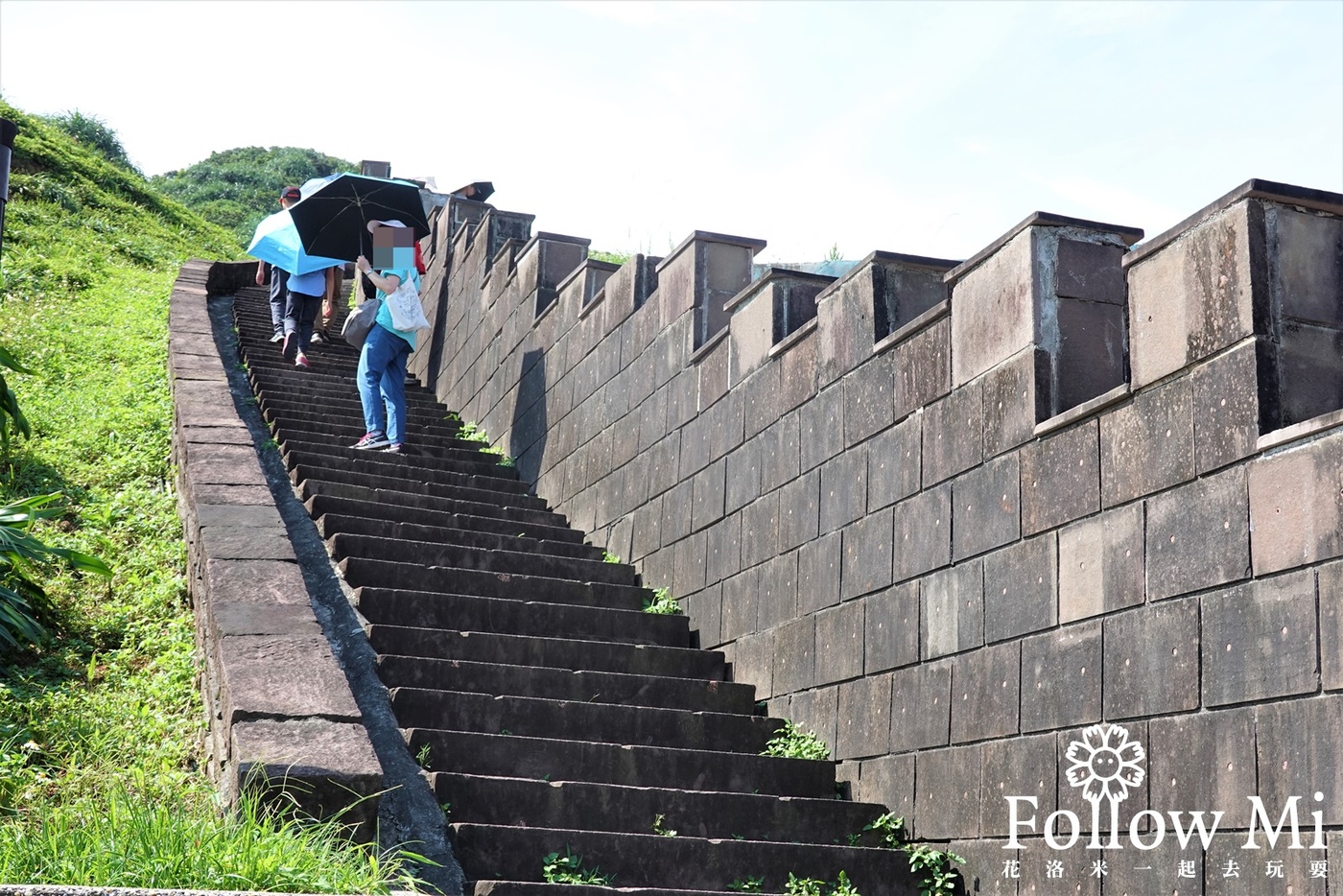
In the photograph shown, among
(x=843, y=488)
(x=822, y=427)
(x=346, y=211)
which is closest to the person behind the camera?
(x=843, y=488)

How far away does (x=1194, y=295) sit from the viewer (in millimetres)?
3945

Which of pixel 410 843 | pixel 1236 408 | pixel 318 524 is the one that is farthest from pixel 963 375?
pixel 318 524

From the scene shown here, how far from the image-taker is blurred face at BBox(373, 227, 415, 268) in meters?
10.2

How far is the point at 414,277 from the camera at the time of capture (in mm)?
9969

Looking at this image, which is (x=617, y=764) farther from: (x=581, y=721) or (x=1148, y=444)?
(x=1148, y=444)

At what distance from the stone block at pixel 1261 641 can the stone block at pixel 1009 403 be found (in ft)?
3.55

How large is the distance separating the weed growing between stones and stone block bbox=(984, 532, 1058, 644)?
1176 mm

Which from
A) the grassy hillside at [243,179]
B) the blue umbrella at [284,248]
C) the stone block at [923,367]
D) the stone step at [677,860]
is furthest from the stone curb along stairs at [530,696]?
the grassy hillside at [243,179]

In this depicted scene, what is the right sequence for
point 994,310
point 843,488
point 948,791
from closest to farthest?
point 948,791, point 994,310, point 843,488

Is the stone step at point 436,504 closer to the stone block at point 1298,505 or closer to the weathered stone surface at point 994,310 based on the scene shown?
the weathered stone surface at point 994,310

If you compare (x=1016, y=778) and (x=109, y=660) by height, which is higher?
(x=109, y=660)

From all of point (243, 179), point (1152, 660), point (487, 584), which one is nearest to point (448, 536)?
point (487, 584)

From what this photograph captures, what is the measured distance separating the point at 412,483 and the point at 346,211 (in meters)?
3.20

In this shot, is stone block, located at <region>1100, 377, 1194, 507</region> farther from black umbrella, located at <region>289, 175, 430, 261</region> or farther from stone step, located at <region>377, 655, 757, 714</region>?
black umbrella, located at <region>289, 175, 430, 261</region>
